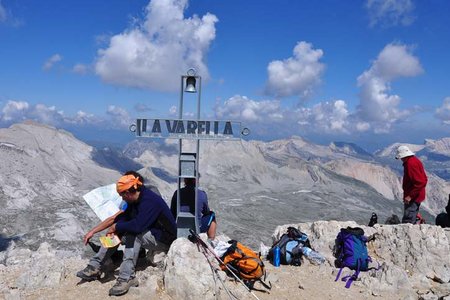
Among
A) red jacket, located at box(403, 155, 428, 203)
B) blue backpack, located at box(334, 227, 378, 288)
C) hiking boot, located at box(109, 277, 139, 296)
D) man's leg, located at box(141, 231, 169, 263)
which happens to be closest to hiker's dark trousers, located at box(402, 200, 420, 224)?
red jacket, located at box(403, 155, 428, 203)

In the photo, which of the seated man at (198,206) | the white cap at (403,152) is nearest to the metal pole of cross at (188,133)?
the seated man at (198,206)

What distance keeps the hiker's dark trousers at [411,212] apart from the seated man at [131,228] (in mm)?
8605

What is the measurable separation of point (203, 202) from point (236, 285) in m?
2.71

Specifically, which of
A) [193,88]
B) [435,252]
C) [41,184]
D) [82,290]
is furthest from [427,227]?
[41,184]

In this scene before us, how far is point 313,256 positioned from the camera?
469 inches

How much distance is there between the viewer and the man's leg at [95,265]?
8.70m

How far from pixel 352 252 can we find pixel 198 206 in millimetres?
4635

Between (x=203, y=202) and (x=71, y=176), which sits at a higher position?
(x=203, y=202)

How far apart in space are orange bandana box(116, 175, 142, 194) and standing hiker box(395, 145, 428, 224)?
8549 mm

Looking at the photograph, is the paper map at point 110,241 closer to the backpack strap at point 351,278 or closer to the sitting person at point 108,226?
the sitting person at point 108,226

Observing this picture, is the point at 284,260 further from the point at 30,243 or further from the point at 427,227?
the point at 30,243

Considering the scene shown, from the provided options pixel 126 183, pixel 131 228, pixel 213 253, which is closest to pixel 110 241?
pixel 131 228

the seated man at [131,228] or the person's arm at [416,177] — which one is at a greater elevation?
the person's arm at [416,177]

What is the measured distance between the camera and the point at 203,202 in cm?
1120
